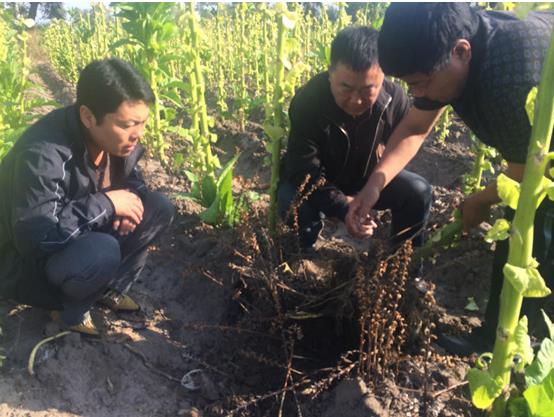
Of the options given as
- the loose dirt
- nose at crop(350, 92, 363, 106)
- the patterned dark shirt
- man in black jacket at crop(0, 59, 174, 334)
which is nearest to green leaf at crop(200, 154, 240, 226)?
the loose dirt

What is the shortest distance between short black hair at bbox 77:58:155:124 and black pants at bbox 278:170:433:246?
1013 mm

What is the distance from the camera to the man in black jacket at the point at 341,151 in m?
2.58

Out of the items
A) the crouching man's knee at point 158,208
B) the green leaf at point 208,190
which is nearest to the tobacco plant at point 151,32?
the green leaf at point 208,190

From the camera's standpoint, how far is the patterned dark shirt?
1.77 m

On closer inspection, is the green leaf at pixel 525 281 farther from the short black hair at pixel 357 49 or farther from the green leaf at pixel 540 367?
the short black hair at pixel 357 49

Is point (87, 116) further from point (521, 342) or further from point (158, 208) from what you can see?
point (521, 342)

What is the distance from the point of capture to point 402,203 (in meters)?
2.73

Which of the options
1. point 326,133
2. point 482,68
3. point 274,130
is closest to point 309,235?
point 326,133

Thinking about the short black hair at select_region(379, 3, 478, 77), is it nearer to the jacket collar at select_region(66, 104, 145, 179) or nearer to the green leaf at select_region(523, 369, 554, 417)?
the green leaf at select_region(523, 369, 554, 417)

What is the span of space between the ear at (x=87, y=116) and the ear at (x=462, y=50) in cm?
141

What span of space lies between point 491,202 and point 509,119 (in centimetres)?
36

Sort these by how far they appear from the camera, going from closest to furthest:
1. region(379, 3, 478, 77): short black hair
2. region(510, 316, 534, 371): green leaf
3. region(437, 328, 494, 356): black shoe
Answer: region(510, 316, 534, 371): green leaf < region(379, 3, 478, 77): short black hair < region(437, 328, 494, 356): black shoe

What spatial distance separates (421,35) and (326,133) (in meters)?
0.99

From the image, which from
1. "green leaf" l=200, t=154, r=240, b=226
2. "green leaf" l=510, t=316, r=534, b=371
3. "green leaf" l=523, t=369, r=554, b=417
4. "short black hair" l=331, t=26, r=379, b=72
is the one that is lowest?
Result: "green leaf" l=200, t=154, r=240, b=226
